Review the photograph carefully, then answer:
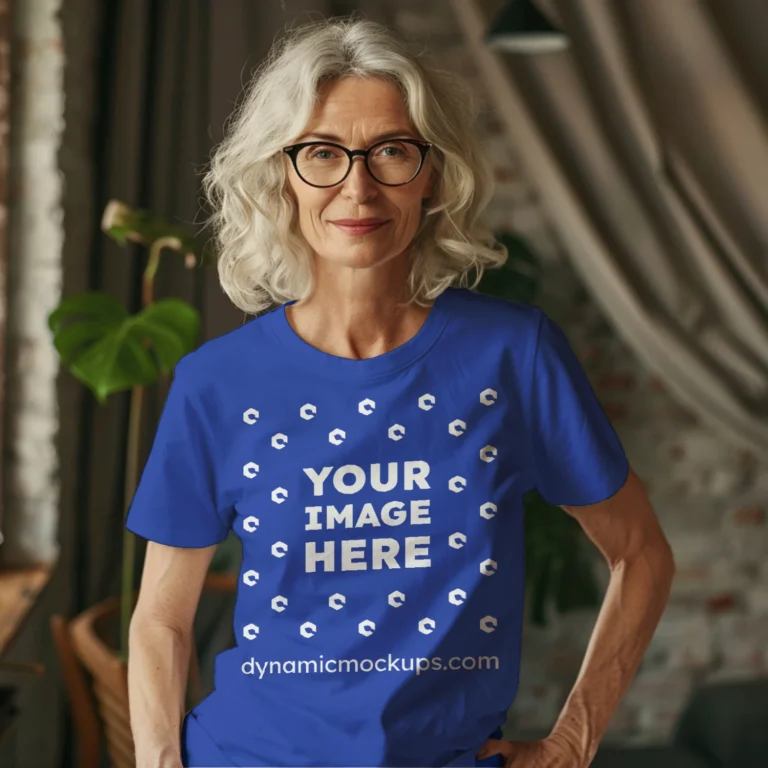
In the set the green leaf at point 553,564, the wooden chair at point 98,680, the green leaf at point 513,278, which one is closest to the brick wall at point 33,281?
the wooden chair at point 98,680

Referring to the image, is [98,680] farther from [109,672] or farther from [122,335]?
[122,335]

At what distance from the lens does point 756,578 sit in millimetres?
3373

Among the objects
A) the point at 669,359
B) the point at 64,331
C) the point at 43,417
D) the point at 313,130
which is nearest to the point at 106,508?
the point at 43,417

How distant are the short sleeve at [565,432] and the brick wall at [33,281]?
1549 millimetres

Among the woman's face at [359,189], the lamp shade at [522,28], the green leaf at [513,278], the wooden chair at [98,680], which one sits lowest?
the wooden chair at [98,680]

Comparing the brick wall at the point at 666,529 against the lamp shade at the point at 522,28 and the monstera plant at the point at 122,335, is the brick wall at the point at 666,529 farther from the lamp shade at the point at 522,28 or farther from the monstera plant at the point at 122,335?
the monstera plant at the point at 122,335

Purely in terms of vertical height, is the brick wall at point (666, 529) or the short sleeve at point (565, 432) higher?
the short sleeve at point (565, 432)

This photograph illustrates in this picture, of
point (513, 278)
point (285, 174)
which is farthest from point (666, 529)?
point (285, 174)

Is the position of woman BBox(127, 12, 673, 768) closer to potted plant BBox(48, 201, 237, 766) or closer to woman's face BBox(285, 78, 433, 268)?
woman's face BBox(285, 78, 433, 268)

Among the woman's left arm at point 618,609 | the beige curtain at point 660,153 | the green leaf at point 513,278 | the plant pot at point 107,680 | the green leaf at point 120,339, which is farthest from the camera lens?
the green leaf at point 513,278

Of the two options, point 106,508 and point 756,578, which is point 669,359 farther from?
point 106,508

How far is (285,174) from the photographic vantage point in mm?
1145

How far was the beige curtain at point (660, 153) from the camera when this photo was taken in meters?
2.76

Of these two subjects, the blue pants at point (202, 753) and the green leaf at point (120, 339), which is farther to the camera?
the green leaf at point (120, 339)
